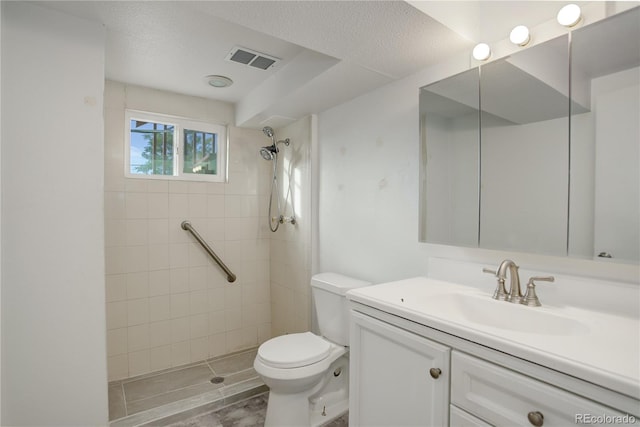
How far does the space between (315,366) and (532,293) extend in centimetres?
112

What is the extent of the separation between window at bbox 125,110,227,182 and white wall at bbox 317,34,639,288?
3.22 ft

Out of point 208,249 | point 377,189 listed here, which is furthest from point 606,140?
point 208,249

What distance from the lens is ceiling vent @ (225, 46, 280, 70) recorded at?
73.7 inches

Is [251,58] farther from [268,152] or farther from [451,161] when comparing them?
[451,161]

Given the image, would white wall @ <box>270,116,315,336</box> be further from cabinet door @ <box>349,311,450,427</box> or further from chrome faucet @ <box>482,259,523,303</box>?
chrome faucet @ <box>482,259,523,303</box>

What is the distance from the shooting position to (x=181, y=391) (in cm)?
221

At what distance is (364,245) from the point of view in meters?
2.06

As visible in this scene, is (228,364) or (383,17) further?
(228,364)

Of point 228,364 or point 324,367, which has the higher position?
point 324,367

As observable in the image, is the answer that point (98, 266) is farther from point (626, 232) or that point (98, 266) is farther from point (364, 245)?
point (626, 232)

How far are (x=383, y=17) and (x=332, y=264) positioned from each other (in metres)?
1.58

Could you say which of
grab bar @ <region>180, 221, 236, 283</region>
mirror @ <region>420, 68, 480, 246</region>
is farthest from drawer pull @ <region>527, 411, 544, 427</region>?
grab bar @ <region>180, 221, 236, 283</region>

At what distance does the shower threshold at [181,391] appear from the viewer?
1.95 m

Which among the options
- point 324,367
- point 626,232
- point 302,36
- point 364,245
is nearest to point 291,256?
Result: point 364,245
